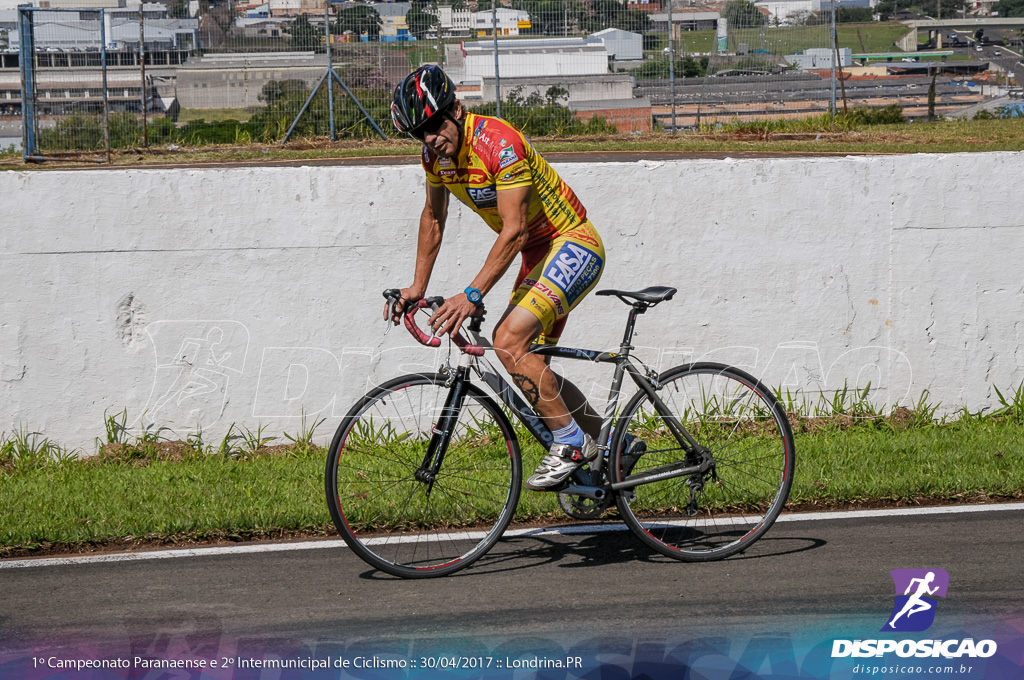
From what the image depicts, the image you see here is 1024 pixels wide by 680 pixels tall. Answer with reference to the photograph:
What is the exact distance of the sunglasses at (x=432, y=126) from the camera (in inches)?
188

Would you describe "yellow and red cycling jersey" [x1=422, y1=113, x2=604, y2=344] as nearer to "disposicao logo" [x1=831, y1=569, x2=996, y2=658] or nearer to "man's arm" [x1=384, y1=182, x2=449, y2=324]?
"man's arm" [x1=384, y1=182, x2=449, y2=324]

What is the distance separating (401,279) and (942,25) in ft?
174

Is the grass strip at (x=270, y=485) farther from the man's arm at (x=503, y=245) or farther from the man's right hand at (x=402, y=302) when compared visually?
the man's arm at (x=503, y=245)

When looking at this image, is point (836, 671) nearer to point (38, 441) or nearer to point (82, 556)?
point (82, 556)

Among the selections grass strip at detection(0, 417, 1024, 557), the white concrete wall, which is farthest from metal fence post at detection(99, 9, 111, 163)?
grass strip at detection(0, 417, 1024, 557)

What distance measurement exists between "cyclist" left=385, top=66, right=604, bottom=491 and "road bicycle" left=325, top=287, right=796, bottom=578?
110mm

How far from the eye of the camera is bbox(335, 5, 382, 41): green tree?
19.0 metres

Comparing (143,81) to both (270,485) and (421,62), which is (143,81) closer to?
(421,62)

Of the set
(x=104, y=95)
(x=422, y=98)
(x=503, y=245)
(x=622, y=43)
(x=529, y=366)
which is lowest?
(x=529, y=366)

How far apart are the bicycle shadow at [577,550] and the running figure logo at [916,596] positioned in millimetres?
548

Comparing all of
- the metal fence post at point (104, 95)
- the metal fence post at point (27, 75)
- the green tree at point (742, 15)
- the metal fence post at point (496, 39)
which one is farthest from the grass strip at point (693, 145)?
the green tree at point (742, 15)

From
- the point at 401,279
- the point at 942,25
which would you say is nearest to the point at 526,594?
the point at 401,279

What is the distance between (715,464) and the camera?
5.30 m

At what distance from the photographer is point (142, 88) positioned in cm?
1819
